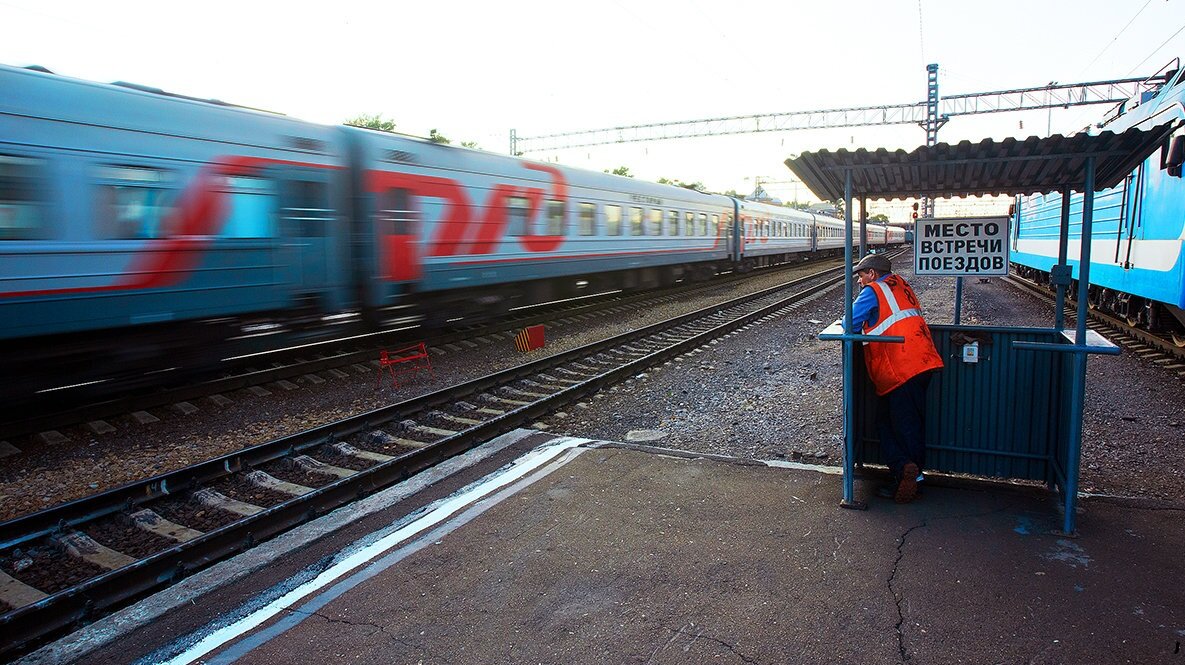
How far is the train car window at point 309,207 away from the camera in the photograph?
8.84 meters

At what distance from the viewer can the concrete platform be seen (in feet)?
9.86

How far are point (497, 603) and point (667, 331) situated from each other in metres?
9.73

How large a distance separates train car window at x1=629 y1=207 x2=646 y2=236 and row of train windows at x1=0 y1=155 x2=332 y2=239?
30.6 feet

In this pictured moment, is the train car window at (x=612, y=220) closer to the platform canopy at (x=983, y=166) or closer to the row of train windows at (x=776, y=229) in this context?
the platform canopy at (x=983, y=166)

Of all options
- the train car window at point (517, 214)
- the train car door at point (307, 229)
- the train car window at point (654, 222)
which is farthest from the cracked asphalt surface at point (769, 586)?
the train car window at point (654, 222)

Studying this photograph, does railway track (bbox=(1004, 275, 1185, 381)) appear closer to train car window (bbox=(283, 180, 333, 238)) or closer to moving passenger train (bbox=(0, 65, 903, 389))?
moving passenger train (bbox=(0, 65, 903, 389))

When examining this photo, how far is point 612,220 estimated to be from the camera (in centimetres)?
1650

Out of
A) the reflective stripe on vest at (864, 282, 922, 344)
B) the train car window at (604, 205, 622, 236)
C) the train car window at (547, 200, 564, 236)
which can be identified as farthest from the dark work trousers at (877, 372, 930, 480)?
the train car window at (604, 205, 622, 236)

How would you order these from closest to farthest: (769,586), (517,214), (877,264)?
1. (769,586)
2. (877,264)
3. (517,214)

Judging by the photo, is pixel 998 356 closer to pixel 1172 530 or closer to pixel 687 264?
pixel 1172 530

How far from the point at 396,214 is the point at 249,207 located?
2.36 meters

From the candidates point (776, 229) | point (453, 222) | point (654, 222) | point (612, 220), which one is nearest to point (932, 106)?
point (776, 229)

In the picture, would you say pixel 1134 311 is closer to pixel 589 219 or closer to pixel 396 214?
pixel 589 219

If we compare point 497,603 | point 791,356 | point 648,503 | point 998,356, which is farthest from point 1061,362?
point 791,356
